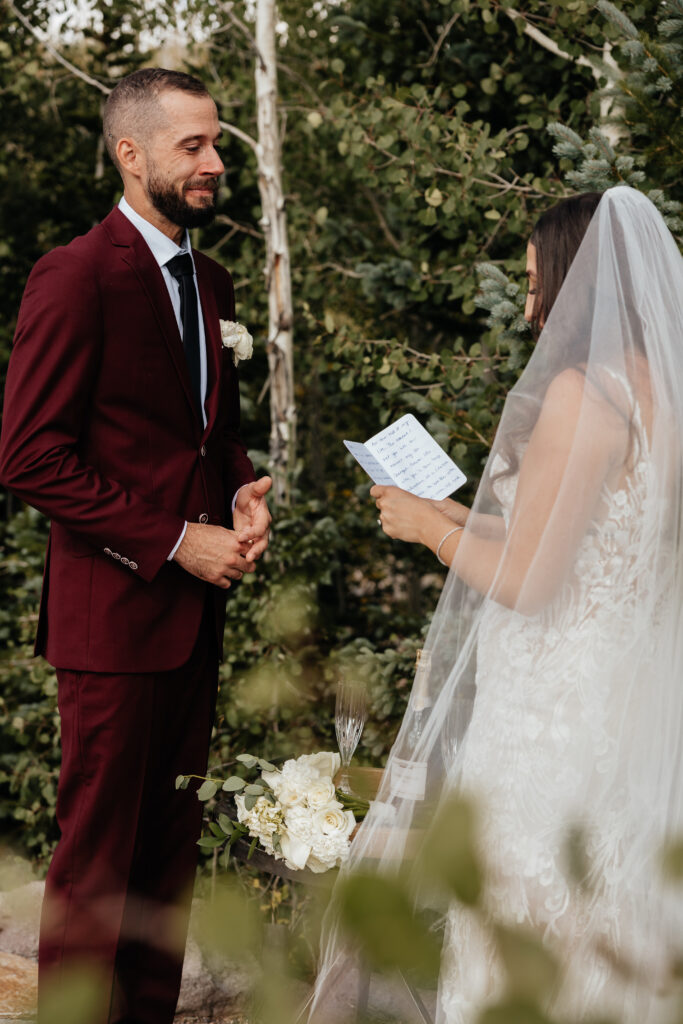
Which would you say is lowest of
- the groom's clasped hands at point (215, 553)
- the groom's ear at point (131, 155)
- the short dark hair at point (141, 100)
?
the groom's clasped hands at point (215, 553)

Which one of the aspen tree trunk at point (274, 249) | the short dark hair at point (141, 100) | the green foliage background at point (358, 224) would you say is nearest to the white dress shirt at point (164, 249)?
the short dark hair at point (141, 100)

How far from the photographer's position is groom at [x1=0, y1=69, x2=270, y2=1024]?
6.75 feet

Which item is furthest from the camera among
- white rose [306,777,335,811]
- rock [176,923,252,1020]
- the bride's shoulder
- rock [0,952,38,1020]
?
rock [176,923,252,1020]

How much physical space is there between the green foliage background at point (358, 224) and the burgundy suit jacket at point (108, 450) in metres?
1.23

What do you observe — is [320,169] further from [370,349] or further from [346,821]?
[346,821]

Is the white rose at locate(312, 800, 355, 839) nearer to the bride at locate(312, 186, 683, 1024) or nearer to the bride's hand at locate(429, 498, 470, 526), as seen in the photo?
the bride at locate(312, 186, 683, 1024)

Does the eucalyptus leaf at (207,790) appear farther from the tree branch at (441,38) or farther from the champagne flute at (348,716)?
the tree branch at (441,38)

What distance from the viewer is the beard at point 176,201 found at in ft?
7.30

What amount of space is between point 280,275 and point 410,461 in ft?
6.42

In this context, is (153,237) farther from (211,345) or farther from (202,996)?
(202,996)

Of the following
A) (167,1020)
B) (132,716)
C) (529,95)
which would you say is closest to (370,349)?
(529,95)

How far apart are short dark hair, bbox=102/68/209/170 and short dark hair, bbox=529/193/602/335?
2.95 feet

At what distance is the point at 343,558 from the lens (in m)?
4.60

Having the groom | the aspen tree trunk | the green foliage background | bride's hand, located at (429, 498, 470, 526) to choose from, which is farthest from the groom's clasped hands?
the aspen tree trunk
